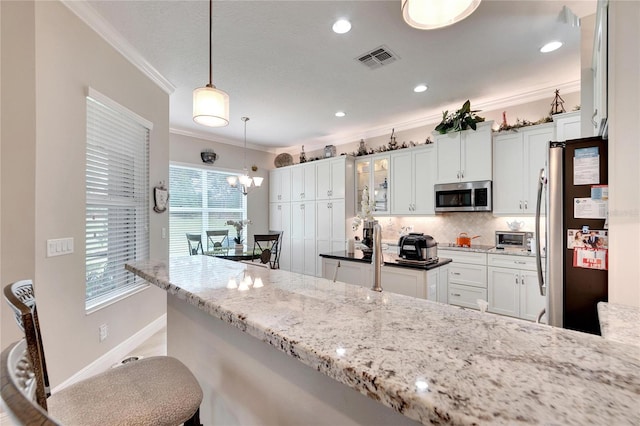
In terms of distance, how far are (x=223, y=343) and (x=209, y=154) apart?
16.9ft

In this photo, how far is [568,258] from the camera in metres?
1.64

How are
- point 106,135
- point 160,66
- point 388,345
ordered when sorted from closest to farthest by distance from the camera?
point 388,345 < point 106,135 < point 160,66

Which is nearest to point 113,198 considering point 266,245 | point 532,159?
point 266,245

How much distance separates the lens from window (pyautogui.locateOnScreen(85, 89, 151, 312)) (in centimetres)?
248

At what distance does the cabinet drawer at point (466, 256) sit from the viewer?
3.83 meters

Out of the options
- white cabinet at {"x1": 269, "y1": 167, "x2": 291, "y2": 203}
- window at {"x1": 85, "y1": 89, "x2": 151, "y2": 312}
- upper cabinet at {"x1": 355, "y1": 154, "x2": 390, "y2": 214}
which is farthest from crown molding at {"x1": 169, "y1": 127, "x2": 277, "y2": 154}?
upper cabinet at {"x1": 355, "y1": 154, "x2": 390, "y2": 214}

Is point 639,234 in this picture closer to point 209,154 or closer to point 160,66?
point 160,66

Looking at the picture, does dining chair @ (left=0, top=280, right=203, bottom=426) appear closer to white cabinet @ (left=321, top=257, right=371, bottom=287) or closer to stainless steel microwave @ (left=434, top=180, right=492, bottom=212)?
white cabinet @ (left=321, top=257, right=371, bottom=287)

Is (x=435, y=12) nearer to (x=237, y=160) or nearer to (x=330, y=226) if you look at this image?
(x=330, y=226)

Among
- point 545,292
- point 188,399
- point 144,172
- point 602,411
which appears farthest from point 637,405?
point 144,172

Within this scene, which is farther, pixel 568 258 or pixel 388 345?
pixel 568 258

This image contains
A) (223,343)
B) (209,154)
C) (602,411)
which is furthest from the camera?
(209,154)

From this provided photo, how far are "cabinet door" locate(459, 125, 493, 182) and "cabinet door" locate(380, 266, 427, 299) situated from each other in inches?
88.3

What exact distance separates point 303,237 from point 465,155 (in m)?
3.45
